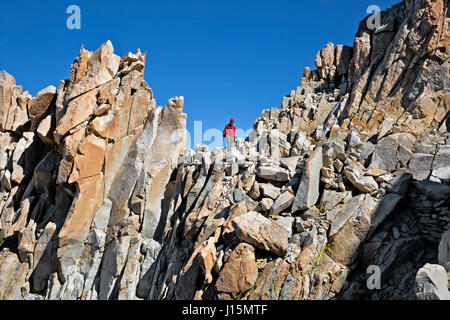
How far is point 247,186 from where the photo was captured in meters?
22.8

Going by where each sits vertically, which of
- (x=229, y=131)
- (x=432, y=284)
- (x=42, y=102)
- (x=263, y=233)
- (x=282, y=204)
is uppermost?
(x=42, y=102)

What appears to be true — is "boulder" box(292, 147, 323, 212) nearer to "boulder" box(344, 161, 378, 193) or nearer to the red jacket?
"boulder" box(344, 161, 378, 193)

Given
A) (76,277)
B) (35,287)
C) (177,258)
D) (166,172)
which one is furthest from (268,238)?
(35,287)

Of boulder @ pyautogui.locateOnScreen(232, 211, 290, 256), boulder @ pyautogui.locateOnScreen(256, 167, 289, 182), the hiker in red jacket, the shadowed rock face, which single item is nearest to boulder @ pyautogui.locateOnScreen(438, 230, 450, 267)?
the shadowed rock face

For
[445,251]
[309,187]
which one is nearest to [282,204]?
[309,187]

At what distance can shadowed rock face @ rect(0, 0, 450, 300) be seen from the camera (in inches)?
644

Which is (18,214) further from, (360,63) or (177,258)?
(360,63)

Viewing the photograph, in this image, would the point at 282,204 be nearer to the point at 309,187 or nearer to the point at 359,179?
the point at 309,187

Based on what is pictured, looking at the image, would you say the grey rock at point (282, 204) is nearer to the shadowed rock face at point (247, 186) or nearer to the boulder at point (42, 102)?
the shadowed rock face at point (247, 186)

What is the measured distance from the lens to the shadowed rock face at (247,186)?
16.4 m

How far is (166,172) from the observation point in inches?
1211

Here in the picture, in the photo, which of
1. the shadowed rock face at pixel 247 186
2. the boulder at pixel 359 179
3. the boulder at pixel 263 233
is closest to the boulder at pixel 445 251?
the shadowed rock face at pixel 247 186

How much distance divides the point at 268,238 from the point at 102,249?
19275 millimetres
